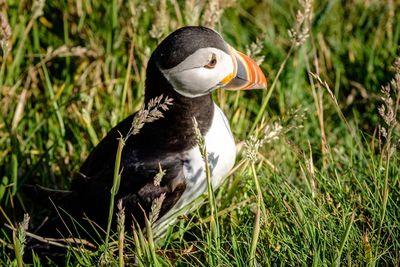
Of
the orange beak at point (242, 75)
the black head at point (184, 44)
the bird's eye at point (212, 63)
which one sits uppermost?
the black head at point (184, 44)

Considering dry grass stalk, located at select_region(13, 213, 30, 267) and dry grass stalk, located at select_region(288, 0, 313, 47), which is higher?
dry grass stalk, located at select_region(288, 0, 313, 47)

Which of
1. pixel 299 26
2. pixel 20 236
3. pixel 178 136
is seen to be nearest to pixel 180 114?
pixel 178 136

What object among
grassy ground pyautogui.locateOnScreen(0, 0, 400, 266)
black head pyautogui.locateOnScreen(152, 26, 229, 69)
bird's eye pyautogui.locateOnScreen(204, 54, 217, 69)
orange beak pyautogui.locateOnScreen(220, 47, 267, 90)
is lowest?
grassy ground pyautogui.locateOnScreen(0, 0, 400, 266)

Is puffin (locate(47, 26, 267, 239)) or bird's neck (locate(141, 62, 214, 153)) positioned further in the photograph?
bird's neck (locate(141, 62, 214, 153))

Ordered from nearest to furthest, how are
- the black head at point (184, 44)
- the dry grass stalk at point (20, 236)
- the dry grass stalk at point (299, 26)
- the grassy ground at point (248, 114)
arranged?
the dry grass stalk at point (20, 236)
the grassy ground at point (248, 114)
the black head at point (184, 44)
the dry grass stalk at point (299, 26)

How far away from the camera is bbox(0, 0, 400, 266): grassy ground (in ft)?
10.5

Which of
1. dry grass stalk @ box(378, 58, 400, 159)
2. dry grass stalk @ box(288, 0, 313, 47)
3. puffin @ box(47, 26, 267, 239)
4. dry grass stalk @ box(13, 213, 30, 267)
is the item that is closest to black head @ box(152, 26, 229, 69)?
puffin @ box(47, 26, 267, 239)

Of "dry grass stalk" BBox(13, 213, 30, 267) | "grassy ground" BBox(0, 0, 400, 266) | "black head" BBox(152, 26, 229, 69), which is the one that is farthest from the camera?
"black head" BBox(152, 26, 229, 69)

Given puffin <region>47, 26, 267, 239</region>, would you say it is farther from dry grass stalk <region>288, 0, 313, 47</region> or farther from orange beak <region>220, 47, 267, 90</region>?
dry grass stalk <region>288, 0, 313, 47</region>

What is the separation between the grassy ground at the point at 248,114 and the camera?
3191 mm

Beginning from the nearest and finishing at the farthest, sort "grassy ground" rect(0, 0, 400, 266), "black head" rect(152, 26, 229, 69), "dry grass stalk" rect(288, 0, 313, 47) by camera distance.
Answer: "grassy ground" rect(0, 0, 400, 266)
"black head" rect(152, 26, 229, 69)
"dry grass stalk" rect(288, 0, 313, 47)

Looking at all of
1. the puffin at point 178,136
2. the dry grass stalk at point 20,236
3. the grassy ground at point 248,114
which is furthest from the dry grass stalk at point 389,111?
the dry grass stalk at point 20,236

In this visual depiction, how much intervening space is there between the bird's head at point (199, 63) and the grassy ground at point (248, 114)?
0.92ft

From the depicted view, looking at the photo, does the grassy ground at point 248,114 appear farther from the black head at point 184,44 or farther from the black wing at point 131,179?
the black head at point 184,44
